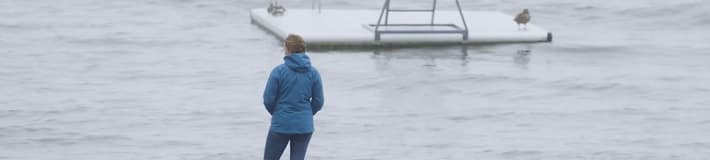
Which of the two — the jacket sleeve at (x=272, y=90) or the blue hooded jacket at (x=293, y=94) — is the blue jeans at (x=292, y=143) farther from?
the jacket sleeve at (x=272, y=90)

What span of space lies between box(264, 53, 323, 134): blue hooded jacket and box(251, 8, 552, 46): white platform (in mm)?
12280

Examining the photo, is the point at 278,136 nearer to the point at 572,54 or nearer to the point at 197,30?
the point at 572,54

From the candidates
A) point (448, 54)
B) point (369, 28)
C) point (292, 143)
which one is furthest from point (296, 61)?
point (369, 28)

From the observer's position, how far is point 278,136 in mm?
10828

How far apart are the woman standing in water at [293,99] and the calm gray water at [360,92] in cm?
304

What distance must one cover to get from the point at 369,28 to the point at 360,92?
4874 millimetres

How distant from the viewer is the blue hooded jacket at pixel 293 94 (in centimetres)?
1061

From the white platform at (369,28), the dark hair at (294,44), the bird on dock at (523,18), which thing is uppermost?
the dark hair at (294,44)

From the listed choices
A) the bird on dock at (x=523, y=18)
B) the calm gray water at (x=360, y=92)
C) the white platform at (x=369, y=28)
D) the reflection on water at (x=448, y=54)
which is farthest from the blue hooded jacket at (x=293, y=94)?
the bird on dock at (x=523, y=18)

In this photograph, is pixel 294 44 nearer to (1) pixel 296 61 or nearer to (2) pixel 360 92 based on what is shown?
(1) pixel 296 61

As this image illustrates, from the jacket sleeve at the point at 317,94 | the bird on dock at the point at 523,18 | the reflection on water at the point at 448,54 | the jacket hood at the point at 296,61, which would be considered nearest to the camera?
the jacket hood at the point at 296,61

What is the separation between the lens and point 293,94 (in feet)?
34.9

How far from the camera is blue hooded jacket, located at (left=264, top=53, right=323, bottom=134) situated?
10.6m

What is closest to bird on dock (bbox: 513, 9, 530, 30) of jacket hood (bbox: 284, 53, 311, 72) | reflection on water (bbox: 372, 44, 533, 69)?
reflection on water (bbox: 372, 44, 533, 69)
